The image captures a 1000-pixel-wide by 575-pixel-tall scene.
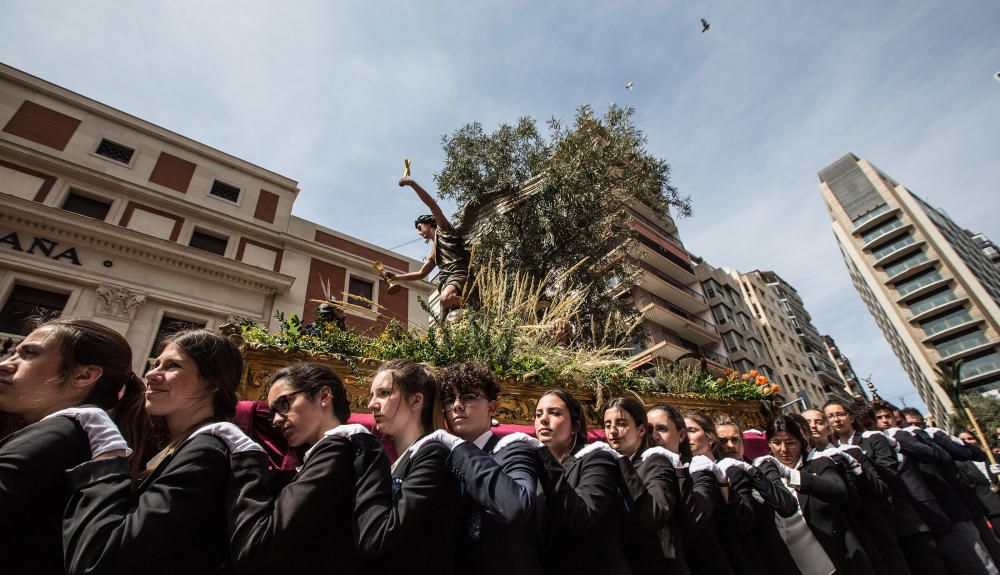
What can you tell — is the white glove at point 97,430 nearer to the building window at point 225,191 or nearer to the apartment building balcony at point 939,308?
the building window at point 225,191

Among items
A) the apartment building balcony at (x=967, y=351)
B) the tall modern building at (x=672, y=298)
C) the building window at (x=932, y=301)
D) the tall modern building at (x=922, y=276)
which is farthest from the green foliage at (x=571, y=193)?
the building window at (x=932, y=301)

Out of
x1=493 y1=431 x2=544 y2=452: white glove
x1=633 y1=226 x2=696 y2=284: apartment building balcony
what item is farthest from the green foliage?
x1=633 y1=226 x2=696 y2=284: apartment building balcony

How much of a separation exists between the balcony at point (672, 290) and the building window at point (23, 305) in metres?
27.0

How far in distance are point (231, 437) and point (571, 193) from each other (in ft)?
32.0

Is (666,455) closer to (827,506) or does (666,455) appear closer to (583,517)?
(583,517)

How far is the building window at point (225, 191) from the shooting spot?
16.3 metres

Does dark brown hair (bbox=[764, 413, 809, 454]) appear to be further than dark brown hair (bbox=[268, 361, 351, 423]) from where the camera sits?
Yes

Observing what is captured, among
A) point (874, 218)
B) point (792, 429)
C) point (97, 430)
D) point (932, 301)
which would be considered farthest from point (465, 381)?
point (874, 218)

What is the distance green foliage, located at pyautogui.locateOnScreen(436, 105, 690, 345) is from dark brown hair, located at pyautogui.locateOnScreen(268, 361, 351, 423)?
6.72 meters

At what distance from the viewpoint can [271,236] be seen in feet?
52.4

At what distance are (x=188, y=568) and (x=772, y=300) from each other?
2358 inches

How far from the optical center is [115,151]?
1495 cm

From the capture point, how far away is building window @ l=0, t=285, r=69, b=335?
1067 cm

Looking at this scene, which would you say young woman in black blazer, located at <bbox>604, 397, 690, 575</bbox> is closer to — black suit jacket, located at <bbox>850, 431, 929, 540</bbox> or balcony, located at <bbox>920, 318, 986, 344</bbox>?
black suit jacket, located at <bbox>850, 431, 929, 540</bbox>
